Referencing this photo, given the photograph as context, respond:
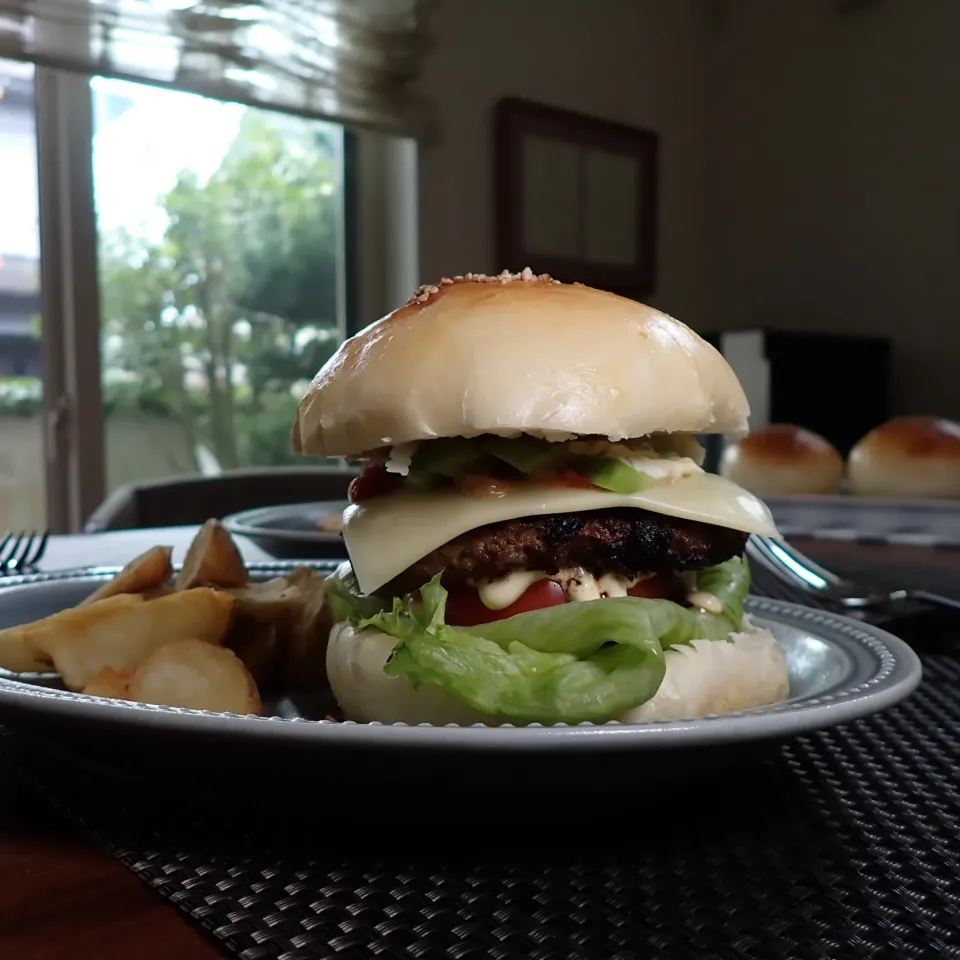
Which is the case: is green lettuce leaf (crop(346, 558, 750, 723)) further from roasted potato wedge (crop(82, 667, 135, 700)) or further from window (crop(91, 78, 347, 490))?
window (crop(91, 78, 347, 490))

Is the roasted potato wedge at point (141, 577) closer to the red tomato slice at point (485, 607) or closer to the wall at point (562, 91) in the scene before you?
the red tomato slice at point (485, 607)

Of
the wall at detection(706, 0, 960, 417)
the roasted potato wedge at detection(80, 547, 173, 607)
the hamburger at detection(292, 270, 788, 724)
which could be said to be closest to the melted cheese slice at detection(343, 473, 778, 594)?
the hamburger at detection(292, 270, 788, 724)

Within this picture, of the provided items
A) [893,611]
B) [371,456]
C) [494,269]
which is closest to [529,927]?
[371,456]

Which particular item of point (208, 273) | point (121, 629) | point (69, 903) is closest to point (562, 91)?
point (208, 273)

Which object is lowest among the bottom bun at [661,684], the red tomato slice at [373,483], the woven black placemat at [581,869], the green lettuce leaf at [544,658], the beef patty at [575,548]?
the woven black placemat at [581,869]

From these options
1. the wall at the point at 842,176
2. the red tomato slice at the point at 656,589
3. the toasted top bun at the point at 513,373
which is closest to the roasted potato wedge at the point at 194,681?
the toasted top bun at the point at 513,373
